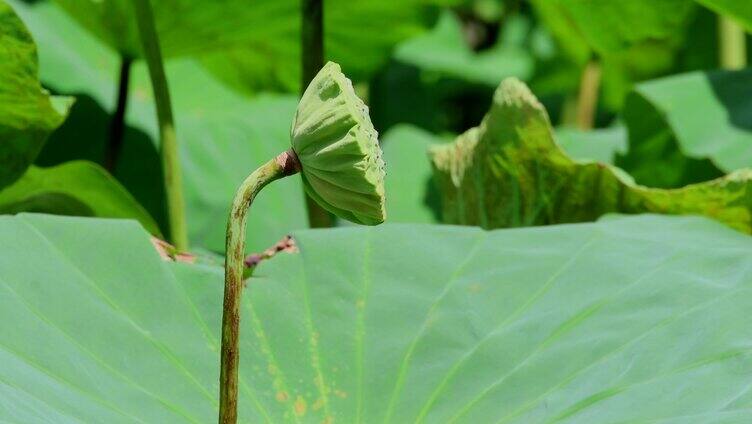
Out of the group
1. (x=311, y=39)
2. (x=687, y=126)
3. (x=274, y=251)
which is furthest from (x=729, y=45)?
(x=274, y=251)

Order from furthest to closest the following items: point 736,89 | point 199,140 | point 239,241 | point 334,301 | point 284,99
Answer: point 284,99, point 199,140, point 736,89, point 334,301, point 239,241

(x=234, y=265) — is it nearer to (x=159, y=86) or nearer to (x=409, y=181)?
(x=159, y=86)

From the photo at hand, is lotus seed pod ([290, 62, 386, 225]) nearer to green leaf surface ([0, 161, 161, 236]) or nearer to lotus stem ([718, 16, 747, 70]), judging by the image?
green leaf surface ([0, 161, 161, 236])

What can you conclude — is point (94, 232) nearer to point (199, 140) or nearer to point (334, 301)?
point (334, 301)

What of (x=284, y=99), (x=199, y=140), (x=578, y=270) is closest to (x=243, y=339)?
(x=578, y=270)

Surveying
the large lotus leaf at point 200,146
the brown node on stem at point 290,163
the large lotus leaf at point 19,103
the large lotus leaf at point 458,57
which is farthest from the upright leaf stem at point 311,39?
the large lotus leaf at point 458,57

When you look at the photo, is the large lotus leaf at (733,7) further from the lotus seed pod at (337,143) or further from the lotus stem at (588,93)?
the lotus seed pod at (337,143)

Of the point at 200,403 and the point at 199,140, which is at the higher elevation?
the point at 200,403
